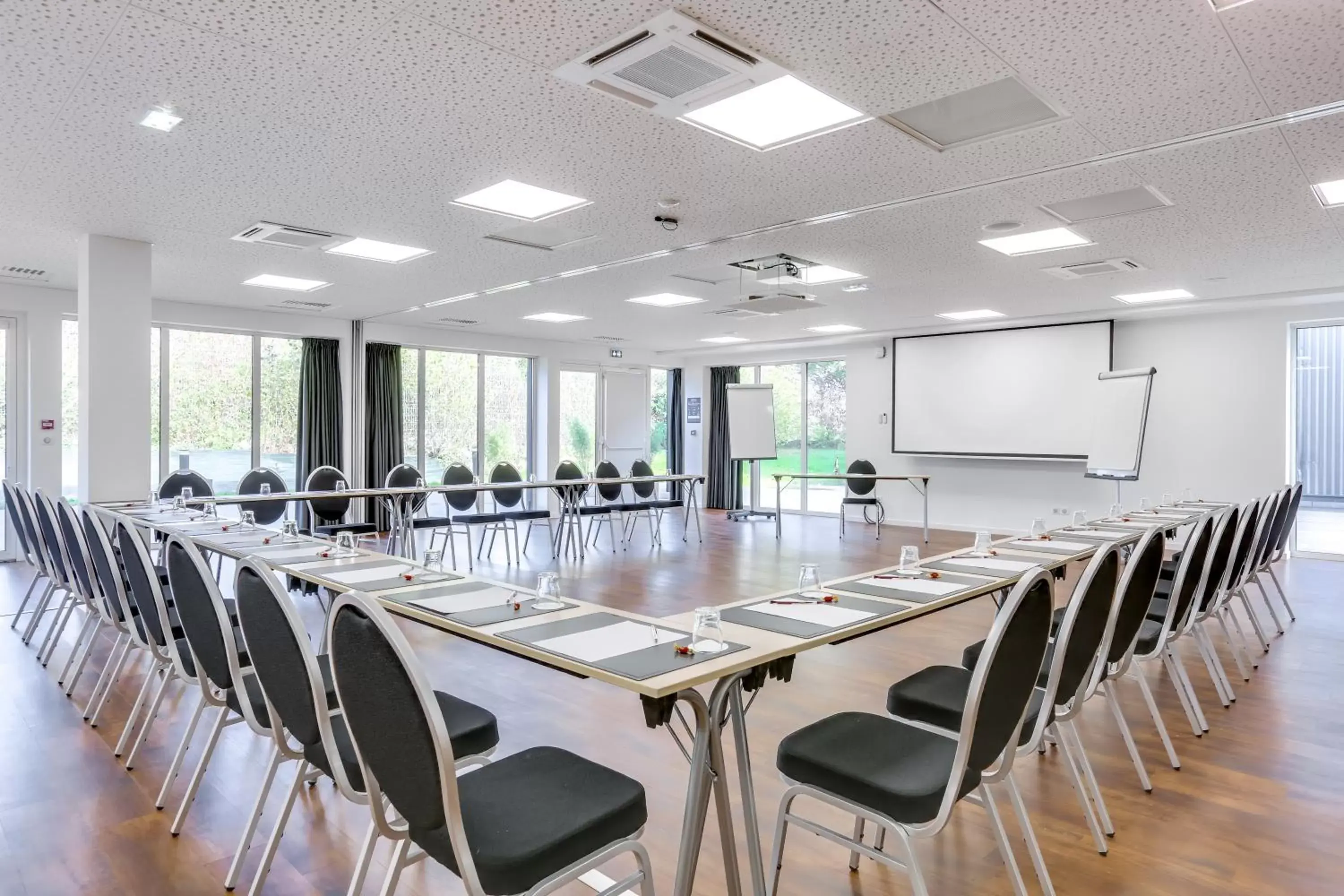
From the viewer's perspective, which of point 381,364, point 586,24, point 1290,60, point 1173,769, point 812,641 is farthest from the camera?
point 381,364

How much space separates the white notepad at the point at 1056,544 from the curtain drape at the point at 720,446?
893 cm

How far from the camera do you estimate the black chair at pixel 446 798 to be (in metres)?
1.36

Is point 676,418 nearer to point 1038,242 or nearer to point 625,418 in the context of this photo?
point 625,418

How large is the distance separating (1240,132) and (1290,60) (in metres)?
0.72

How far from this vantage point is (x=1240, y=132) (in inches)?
132

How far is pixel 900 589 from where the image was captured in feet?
8.54

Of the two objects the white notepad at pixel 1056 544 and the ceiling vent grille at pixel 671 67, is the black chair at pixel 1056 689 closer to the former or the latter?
the white notepad at pixel 1056 544

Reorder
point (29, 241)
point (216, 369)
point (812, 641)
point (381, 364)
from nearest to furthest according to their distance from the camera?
point (812, 641), point (29, 241), point (216, 369), point (381, 364)

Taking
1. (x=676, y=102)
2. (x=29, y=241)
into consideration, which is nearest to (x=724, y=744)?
(x=676, y=102)

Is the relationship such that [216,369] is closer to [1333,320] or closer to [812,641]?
→ [812,641]

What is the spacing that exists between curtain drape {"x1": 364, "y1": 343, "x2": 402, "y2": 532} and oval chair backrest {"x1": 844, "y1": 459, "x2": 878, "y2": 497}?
18.7 ft

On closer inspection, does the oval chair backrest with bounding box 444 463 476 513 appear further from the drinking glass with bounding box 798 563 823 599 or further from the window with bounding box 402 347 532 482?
the drinking glass with bounding box 798 563 823 599

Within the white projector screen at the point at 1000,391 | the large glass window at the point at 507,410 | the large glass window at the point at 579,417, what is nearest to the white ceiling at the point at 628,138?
the white projector screen at the point at 1000,391

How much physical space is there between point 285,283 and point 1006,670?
707 centimetres
